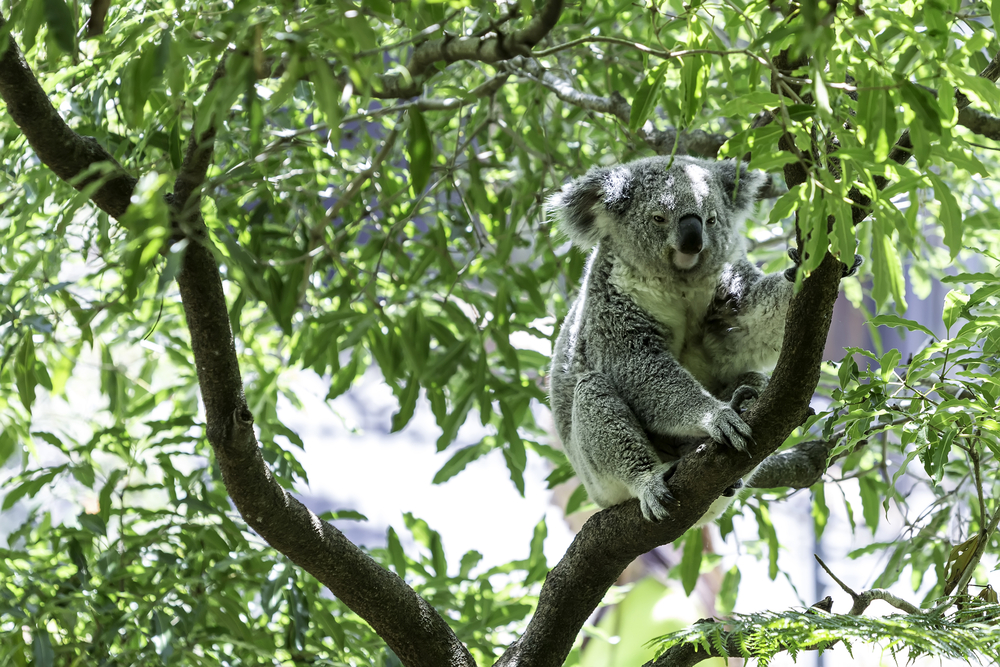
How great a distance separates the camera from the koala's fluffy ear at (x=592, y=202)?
8.27 feet

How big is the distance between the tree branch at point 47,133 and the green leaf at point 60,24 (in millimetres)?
606

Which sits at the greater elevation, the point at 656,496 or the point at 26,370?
the point at 26,370

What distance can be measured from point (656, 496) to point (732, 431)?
290 millimetres

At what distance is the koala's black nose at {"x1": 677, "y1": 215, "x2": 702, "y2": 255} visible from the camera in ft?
7.42

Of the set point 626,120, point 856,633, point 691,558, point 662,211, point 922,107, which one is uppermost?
point 626,120

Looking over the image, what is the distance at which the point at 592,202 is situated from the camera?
2.58 meters

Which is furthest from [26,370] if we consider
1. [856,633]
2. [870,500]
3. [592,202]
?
[870,500]

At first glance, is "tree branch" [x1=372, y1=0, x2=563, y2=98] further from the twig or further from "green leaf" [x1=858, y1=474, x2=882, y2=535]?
"green leaf" [x1=858, y1=474, x2=882, y2=535]

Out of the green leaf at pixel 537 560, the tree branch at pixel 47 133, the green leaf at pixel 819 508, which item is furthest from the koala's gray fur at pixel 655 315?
the tree branch at pixel 47 133

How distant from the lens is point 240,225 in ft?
9.29

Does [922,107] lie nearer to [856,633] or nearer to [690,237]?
[856,633]

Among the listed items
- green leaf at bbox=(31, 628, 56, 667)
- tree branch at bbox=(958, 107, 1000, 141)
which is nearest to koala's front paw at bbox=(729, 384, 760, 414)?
tree branch at bbox=(958, 107, 1000, 141)

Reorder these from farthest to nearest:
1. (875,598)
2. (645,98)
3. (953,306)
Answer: (875,598)
(953,306)
(645,98)

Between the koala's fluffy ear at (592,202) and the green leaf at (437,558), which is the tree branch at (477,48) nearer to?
the koala's fluffy ear at (592,202)
